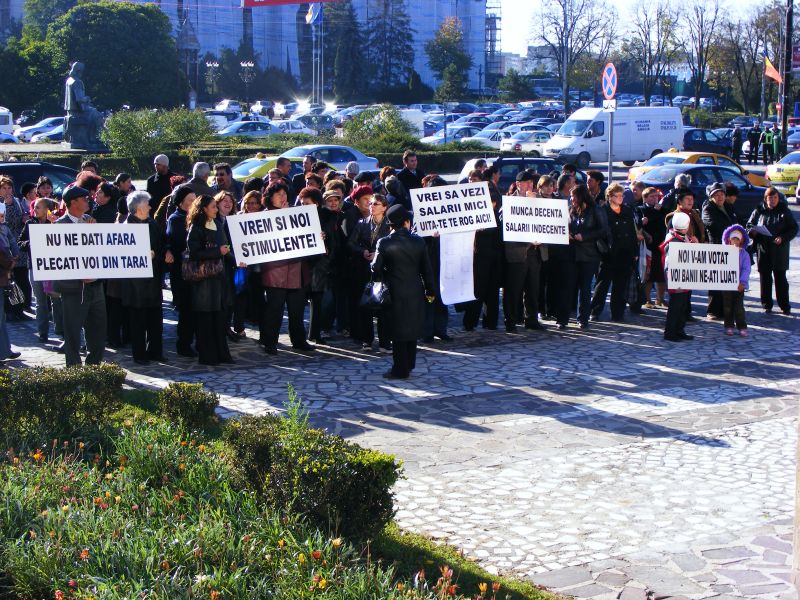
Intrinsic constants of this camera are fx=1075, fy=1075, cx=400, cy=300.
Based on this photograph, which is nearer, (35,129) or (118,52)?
(35,129)

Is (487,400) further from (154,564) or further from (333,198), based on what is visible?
(154,564)

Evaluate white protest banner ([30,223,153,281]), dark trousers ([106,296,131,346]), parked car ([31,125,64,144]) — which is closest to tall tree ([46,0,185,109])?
parked car ([31,125,64,144])

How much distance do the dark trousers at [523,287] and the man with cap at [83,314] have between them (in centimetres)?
467

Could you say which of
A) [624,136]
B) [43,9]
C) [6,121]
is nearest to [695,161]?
[624,136]

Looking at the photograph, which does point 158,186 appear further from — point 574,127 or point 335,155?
point 574,127

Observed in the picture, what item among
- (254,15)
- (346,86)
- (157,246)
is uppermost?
(254,15)

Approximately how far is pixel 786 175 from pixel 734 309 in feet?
63.7

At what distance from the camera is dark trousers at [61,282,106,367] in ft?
32.5

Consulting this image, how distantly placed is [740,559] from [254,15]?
99.8m

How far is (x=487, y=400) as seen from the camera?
942cm

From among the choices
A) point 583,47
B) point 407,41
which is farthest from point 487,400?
point 407,41

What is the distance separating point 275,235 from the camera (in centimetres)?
1108

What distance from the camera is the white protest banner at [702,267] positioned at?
12.0 meters

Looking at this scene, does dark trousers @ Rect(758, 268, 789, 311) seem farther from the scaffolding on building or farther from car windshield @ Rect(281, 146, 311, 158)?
the scaffolding on building
